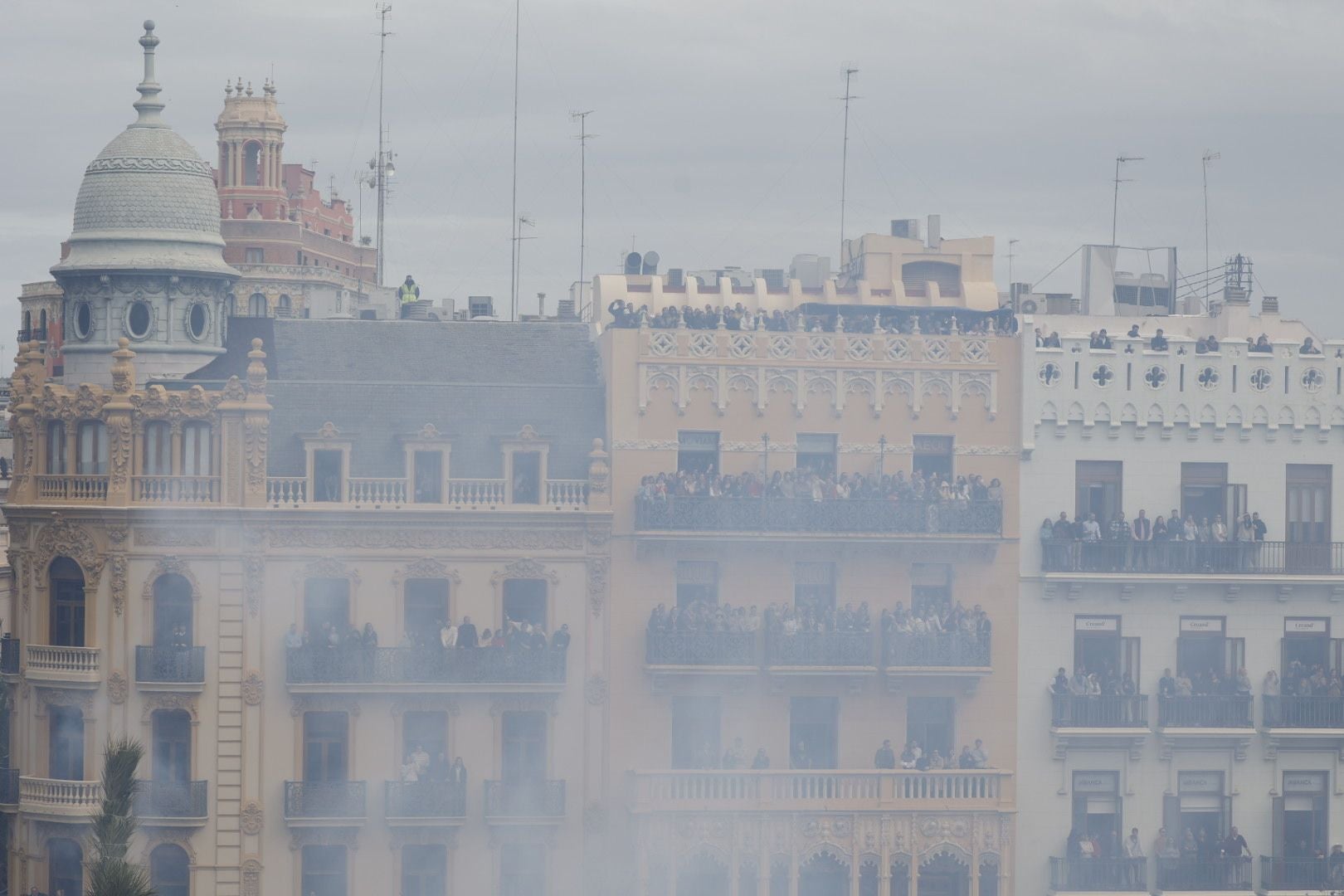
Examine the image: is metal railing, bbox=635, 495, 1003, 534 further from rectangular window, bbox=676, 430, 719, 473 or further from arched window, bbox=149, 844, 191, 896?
arched window, bbox=149, 844, 191, 896

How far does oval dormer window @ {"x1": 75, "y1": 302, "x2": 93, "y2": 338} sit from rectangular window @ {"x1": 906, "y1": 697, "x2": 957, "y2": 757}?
28958mm

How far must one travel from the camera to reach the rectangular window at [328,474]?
254 ft

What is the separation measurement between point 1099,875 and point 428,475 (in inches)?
909

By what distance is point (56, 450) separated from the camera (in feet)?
257

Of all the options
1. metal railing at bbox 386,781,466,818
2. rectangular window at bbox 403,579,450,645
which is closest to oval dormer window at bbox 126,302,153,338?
rectangular window at bbox 403,579,450,645

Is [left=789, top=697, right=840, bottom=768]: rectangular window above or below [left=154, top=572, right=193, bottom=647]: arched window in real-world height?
below

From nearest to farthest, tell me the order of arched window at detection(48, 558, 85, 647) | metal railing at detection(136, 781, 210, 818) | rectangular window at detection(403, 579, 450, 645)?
1. metal railing at detection(136, 781, 210, 818)
2. arched window at detection(48, 558, 85, 647)
3. rectangular window at detection(403, 579, 450, 645)

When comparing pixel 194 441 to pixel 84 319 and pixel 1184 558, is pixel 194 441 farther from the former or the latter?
pixel 1184 558

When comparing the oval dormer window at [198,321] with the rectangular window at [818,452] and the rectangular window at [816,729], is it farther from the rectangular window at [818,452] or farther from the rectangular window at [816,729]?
the rectangular window at [816,729]

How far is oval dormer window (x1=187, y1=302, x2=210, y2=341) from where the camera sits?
86.3 meters

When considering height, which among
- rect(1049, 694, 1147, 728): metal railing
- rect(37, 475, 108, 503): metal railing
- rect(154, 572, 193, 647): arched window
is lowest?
rect(1049, 694, 1147, 728): metal railing

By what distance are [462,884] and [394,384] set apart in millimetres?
15050

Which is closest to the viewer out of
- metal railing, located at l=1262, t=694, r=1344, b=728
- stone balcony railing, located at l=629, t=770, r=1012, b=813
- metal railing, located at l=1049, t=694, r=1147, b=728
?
stone balcony railing, located at l=629, t=770, r=1012, b=813

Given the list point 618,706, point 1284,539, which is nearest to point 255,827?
point 618,706
